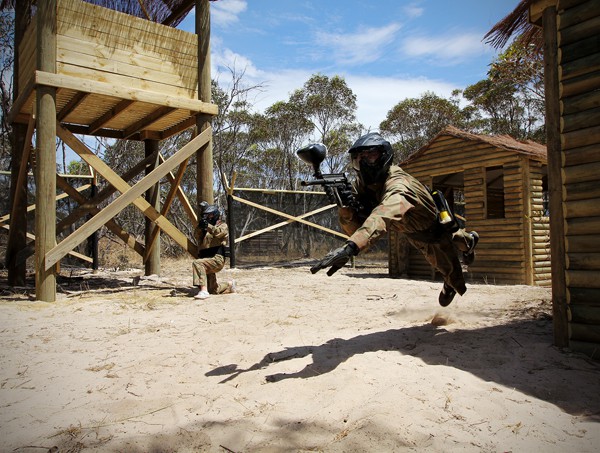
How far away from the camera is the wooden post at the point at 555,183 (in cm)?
428

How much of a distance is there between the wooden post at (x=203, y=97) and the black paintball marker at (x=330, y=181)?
412 cm

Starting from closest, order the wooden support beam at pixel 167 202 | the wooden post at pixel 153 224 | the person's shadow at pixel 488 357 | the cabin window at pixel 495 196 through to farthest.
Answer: the person's shadow at pixel 488 357
the wooden support beam at pixel 167 202
the wooden post at pixel 153 224
the cabin window at pixel 495 196


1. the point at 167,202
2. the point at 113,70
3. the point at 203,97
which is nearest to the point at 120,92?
the point at 113,70

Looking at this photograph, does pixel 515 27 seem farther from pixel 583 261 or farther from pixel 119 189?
pixel 119 189

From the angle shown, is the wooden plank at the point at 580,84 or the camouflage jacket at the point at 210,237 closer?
the wooden plank at the point at 580,84

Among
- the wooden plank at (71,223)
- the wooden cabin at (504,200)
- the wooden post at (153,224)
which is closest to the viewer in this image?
the wooden plank at (71,223)

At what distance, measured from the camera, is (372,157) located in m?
4.30

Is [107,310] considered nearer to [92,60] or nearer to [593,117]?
[92,60]

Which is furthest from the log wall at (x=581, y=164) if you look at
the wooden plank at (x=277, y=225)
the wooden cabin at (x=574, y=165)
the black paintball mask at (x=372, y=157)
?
the wooden plank at (x=277, y=225)

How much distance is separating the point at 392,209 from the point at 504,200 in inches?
343

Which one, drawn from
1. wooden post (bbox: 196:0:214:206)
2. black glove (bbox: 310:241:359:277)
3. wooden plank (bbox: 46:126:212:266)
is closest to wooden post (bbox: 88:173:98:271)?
wooden plank (bbox: 46:126:212:266)

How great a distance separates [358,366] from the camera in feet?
12.5

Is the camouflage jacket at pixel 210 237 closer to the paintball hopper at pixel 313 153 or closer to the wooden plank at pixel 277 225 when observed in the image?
the paintball hopper at pixel 313 153

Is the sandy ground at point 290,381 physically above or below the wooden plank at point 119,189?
below
